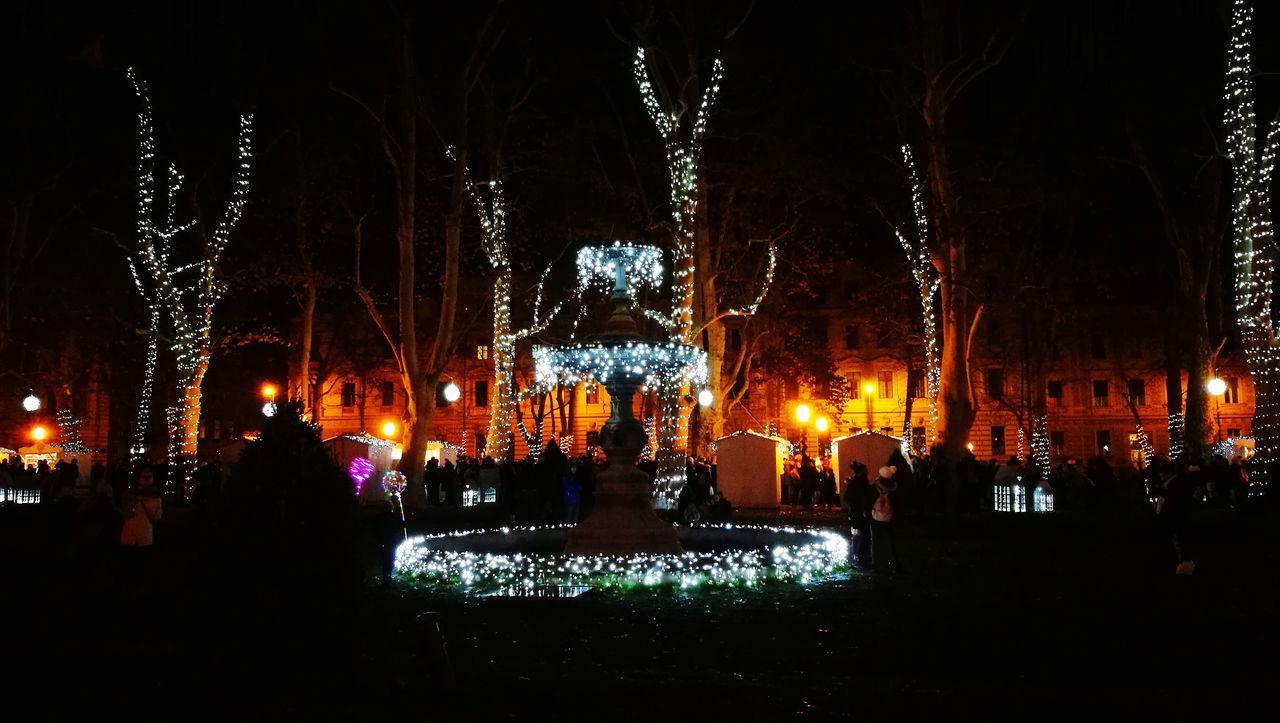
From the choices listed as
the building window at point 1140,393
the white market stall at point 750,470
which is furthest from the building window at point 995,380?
the white market stall at point 750,470

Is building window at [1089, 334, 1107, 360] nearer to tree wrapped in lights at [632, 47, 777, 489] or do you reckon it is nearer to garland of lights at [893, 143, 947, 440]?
garland of lights at [893, 143, 947, 440]

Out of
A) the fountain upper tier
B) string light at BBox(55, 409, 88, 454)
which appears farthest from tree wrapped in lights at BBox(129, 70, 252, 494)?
string light at BBox(55, 409, 88, 454)

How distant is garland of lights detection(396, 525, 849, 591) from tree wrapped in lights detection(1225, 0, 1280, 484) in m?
13.4

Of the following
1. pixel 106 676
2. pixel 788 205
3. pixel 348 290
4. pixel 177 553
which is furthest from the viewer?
pixel 348 290

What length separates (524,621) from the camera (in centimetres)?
990

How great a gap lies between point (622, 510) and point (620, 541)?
1.39 ft

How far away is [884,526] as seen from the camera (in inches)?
539

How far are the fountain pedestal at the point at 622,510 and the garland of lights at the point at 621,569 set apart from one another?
1.13 feet

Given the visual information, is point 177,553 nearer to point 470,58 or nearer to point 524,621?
point 524,621

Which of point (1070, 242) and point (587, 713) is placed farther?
point (1070, 242)

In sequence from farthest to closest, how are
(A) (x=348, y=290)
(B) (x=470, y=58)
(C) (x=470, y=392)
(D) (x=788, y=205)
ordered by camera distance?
1. (C) (x=470, y=392)
2. (A) (x=348, y=290)
3. (D) (x=788, y=205)
4. (B) (x=470, y=58)

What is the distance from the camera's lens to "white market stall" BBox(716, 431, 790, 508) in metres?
28.8

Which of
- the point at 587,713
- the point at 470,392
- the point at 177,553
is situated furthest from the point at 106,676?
the point at 470,392

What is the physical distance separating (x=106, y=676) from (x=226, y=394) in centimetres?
5436
